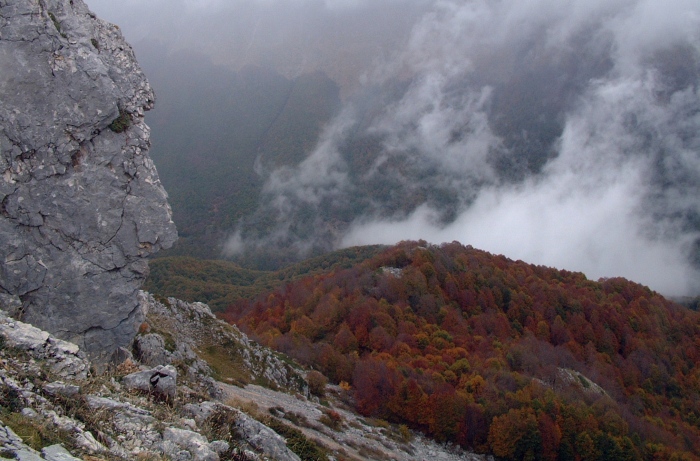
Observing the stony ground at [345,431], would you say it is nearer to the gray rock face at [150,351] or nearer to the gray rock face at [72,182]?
the gray rock face at [150,351]

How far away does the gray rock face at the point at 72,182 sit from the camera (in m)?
16.5

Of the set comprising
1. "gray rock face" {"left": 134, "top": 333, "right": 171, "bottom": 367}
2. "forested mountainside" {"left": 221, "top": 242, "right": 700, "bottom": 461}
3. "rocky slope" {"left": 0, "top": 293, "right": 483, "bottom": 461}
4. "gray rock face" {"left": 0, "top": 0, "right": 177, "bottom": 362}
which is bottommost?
"rocky slope" {"left": 0, "top": 293, "right": 483, "bottom": 461}

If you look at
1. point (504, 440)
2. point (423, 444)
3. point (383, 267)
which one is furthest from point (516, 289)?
point (423, 444)

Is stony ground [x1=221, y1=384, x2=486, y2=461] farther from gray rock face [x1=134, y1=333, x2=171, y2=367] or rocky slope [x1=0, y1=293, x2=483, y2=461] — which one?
rocky slope [x1=0, y1=293, x2=483, y2=461]

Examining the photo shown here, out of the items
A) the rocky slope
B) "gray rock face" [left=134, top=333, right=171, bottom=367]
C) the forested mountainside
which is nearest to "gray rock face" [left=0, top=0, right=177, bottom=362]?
the rocky slope

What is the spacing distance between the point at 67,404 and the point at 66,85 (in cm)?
1287

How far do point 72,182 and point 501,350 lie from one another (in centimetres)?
7272

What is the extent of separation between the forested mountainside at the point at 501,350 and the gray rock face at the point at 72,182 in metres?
33.3

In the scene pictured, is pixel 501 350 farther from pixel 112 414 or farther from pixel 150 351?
pixel 112 414

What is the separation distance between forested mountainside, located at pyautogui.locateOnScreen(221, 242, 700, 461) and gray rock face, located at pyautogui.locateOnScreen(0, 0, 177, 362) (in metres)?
33.3

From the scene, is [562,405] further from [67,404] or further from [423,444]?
[67,404]

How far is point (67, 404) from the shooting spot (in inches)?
376

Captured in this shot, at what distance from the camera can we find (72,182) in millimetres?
17453

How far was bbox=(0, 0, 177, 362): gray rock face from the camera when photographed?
54.1 ft
